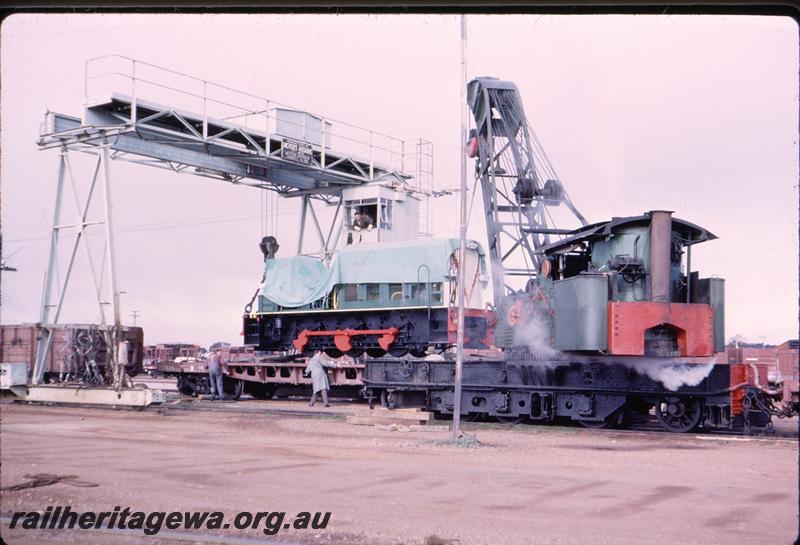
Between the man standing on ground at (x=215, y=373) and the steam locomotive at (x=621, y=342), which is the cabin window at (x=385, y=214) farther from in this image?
the steam locomotive at (x=621, y=342)

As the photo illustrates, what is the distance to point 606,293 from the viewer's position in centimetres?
1331

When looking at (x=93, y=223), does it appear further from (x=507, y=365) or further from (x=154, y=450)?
(x=507, y=365)

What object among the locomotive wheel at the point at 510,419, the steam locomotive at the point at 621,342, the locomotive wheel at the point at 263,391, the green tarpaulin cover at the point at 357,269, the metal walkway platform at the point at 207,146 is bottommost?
the locomotive wheel at the point at 263,391

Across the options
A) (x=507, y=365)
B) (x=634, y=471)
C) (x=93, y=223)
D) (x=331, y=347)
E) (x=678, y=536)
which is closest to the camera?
(x=678, y=536)

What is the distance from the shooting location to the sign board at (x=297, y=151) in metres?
24.8

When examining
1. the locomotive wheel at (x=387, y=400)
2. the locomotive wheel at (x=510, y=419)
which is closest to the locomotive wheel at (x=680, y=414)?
the locomotive wheel at (x=510, y=419)

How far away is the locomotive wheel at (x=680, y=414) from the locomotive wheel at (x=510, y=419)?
9.98 feet

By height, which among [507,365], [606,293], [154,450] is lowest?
[154,450]

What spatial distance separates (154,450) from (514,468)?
19.4 ft

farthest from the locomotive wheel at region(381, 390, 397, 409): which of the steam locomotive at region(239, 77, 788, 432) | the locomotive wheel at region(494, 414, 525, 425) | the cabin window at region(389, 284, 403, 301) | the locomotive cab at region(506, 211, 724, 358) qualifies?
the locomotive cab at region(506, 211, 724, 358)

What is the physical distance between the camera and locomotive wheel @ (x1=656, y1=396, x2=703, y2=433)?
14.4m

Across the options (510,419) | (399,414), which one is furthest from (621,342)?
(399,414)

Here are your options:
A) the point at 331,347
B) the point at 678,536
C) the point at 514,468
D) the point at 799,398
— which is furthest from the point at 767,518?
the point at 331,347

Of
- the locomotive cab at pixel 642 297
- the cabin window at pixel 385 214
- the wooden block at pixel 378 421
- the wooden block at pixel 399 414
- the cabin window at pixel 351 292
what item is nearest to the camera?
the locomotive cab at pixel 642 297
